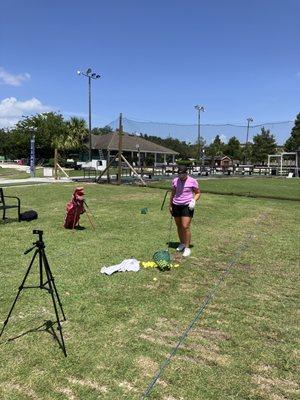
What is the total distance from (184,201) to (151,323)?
3222 mm

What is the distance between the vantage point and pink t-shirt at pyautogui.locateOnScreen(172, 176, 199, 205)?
726 centimetres

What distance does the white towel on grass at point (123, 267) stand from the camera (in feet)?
19.4

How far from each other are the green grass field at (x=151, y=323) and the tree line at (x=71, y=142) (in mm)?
36763

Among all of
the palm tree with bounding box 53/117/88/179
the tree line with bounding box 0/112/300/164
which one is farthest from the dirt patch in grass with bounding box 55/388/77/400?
the palm tree with bounding box 53/117/88/179

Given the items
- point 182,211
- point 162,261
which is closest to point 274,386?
point 162,261

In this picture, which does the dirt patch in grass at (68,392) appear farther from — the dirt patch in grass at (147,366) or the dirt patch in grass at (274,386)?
the dirt patch in grass at (274,386)

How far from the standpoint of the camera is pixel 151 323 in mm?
4297

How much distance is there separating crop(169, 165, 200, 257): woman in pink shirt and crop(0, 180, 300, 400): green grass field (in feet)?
1.35

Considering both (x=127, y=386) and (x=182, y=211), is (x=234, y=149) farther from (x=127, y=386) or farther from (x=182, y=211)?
(x=127, y=386)

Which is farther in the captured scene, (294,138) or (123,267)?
(294,138)

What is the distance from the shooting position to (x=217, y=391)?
315 centimetres

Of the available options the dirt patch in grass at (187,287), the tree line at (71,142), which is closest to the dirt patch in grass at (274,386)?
the dirt patch in grass at (187,287)

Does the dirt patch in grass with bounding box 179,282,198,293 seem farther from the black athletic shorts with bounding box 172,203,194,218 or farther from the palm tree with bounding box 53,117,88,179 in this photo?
the palm tree with bounding box 53,117,88,179

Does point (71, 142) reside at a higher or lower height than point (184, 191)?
higher
